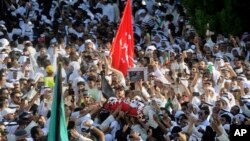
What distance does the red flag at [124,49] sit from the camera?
1582cm

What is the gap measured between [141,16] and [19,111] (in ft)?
32.5

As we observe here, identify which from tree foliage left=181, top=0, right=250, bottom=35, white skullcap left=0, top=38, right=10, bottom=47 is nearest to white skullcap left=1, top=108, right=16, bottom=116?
white skullcap left=0, top=38, right=10, bottom=47

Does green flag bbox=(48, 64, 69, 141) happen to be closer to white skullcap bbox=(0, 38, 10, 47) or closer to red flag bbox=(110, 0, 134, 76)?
red flag bbox=(110, 0, 134, 76)

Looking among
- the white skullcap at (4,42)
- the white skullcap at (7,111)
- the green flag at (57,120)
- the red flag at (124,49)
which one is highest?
the white skullcap at (4,42)

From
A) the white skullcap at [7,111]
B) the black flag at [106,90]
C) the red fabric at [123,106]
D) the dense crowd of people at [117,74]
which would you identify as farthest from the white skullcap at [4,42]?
the red fabric at [123,106]

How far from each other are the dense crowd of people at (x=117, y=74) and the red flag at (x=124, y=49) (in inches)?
7.3

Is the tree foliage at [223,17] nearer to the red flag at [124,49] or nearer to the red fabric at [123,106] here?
the red flag at [124,49]

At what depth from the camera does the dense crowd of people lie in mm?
11656

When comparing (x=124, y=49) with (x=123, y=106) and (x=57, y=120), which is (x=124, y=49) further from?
(x=57, y=120)

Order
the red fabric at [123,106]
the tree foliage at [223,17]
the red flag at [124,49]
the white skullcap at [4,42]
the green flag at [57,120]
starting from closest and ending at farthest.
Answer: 1. the green flag at [57,120]
2. the red fabric at [123,106]
3. the red flag at [124,49]
4. the white skullcap at [4,42]
5. the tree foliage at [223,17]

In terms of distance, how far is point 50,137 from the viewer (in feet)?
32.3

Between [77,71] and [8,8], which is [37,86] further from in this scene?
[8,8]

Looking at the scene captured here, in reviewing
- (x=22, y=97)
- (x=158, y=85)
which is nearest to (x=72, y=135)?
(x=22, y=97)

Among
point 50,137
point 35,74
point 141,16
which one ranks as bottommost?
point 50,137
